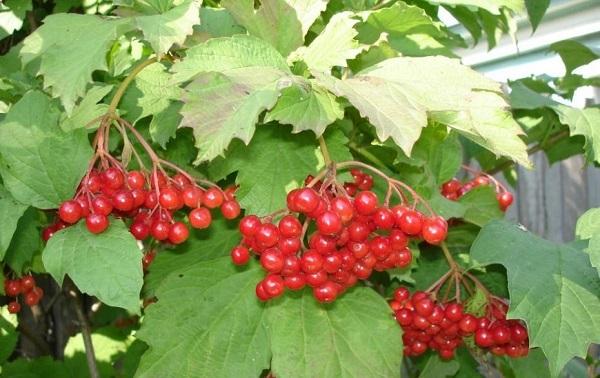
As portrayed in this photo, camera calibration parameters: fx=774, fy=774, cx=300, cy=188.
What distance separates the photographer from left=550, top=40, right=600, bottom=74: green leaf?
2260mm

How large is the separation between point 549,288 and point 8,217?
94 centimetres

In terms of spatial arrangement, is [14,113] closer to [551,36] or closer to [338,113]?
[338,113]

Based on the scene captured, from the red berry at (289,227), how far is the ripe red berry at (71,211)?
0.33 metres

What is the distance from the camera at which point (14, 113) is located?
130cm

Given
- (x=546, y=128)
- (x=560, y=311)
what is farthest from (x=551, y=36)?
(x=560, y=311)

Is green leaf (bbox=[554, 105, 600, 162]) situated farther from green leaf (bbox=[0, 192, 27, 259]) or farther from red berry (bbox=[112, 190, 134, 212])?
green leaf (bbox=[0, 192, 27, 259])

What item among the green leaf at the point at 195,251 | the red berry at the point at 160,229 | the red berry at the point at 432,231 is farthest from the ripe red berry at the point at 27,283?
the red berry at the point at 432,231

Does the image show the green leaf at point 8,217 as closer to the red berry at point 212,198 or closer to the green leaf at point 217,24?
the red berry at point 212,198

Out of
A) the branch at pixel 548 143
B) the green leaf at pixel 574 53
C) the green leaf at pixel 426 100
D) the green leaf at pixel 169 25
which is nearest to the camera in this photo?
the green leaf at pixel 426 100

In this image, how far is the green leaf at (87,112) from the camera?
4.47 feet

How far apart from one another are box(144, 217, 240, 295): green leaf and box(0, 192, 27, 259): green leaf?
1.11ft

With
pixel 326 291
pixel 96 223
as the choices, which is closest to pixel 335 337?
pixel 326 291

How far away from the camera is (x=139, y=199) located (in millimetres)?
1285

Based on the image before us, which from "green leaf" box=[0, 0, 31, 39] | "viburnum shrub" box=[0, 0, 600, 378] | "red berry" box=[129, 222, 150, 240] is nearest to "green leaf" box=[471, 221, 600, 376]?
"viburnum shrub" box=[0, 0, 600, 378]
